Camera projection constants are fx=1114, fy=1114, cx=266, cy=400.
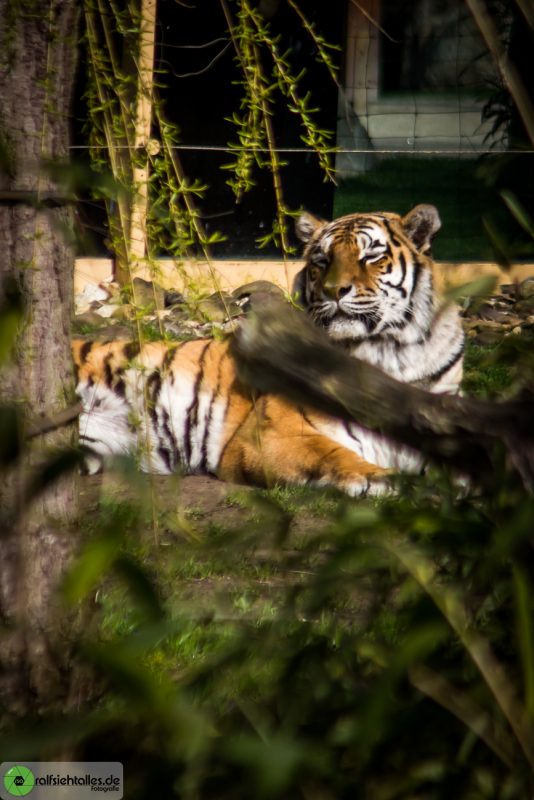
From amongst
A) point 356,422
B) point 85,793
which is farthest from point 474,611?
point 85,793

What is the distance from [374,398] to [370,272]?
4086mm

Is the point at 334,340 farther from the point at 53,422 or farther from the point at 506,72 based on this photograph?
the point at 506,72

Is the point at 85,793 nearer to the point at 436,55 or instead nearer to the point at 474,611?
the point at 474,611

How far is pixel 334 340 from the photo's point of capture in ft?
16.3

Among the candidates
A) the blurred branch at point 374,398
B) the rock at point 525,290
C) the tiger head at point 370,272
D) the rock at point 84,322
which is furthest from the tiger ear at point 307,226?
the blurred branch at point 374,398

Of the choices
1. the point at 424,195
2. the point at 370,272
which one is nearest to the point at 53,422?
the point at 370,272

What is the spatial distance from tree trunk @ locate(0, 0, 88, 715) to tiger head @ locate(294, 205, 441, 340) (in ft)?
10.5

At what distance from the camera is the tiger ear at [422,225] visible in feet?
17.5

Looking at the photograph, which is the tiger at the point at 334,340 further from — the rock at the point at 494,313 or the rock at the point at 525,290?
the rock at the point at 494,313

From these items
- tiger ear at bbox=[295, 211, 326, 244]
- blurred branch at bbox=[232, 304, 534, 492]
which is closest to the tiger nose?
tiger ear at bbox=[295, 211, 326, 244]

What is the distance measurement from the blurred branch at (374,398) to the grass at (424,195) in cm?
791

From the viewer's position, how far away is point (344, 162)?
930 cm

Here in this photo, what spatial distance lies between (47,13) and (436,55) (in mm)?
7992

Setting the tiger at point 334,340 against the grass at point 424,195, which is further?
the grass at point 424,195
